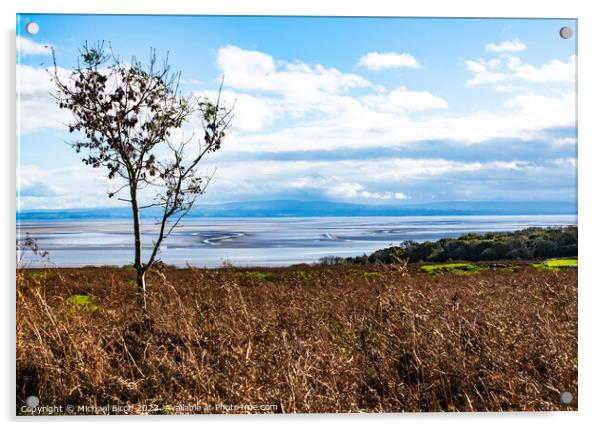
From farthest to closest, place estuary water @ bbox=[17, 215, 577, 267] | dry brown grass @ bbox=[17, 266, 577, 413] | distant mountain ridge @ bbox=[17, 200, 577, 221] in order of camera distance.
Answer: distant mountain ridge @ bbox=[17, 200, 577, 221] → estuary water @ bbox=[17, 215, 577, 267] → dry brown grass @ bbox=[17, 266, 577, 413]

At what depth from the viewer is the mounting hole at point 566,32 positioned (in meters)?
5.63

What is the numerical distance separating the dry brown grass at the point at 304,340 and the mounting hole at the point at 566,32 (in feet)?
7.01

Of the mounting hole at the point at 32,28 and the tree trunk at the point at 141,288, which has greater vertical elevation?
the mounting hole at the point at 32,28

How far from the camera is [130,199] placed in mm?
5543

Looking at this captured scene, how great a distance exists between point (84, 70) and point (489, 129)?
365cm

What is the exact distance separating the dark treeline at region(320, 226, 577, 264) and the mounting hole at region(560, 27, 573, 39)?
5.68ft

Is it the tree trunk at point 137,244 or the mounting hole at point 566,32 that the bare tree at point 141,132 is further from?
the mounting hole at point 566,32

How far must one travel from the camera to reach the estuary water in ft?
17.8

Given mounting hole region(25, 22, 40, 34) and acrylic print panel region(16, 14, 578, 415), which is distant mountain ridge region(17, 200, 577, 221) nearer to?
acrylic print panel region(16, 14, 578, 415)

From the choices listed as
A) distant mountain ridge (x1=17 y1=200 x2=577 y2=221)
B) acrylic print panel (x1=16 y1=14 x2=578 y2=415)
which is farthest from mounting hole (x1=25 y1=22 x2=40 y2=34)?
distant mountain ridge (x1=17 y1=200 x2=577 y2=221)

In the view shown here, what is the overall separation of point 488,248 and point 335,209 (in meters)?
1.48

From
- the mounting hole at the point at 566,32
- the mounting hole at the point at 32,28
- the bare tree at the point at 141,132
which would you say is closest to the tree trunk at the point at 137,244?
the bare tree at the point at 141,132

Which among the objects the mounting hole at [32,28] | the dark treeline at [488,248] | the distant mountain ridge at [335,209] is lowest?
the dark treeline at [488,248]

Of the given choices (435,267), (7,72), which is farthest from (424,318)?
(7,72)
